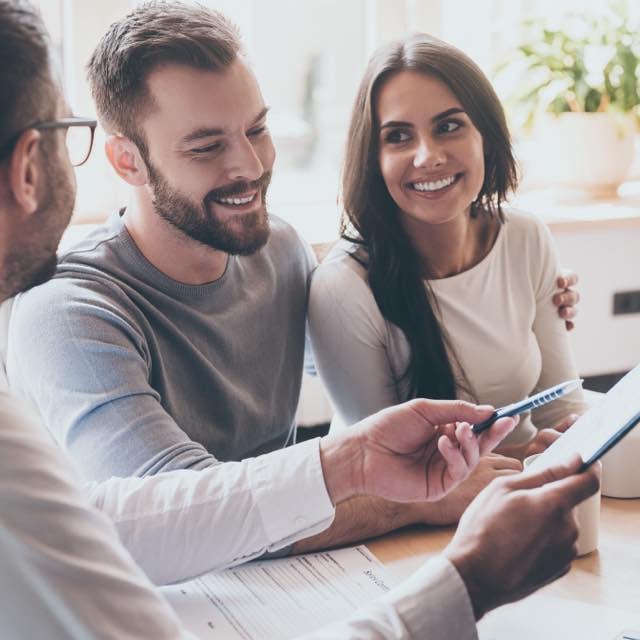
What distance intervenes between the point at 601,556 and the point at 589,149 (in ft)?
6.65

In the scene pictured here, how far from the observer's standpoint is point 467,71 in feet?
5.83

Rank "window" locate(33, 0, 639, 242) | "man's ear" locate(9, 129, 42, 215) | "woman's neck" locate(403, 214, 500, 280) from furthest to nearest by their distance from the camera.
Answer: "window" locate(33, 0, 639, 242)
"woman's neck" locate(403, 214, 500, 280)
"man's ear" locate(9, 129, 42, 215)

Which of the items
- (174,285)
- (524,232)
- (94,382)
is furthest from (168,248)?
(524,232)

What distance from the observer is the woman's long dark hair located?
1.75 m

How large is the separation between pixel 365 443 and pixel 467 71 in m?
0.79

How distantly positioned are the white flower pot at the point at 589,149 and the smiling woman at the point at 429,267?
123 cm

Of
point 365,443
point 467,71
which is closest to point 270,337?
point 365,443

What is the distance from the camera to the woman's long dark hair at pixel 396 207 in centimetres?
175

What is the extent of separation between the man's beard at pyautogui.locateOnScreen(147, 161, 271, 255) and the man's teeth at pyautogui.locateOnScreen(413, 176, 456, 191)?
1.03 feet

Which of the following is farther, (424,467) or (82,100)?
(82,100)

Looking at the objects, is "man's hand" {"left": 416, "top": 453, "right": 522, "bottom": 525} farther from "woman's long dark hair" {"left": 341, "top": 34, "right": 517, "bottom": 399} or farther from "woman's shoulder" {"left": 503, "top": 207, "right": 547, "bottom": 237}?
"woman's shoulder" {"left": 503, "top": 207, "right": 547, "bottom": 237}

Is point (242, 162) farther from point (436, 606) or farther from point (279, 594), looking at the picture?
point (436, 606)

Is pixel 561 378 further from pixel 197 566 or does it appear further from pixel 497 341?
pixel 197 566

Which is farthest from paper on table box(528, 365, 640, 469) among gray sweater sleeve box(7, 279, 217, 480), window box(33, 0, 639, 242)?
window box(33, 0, 639, 242)
